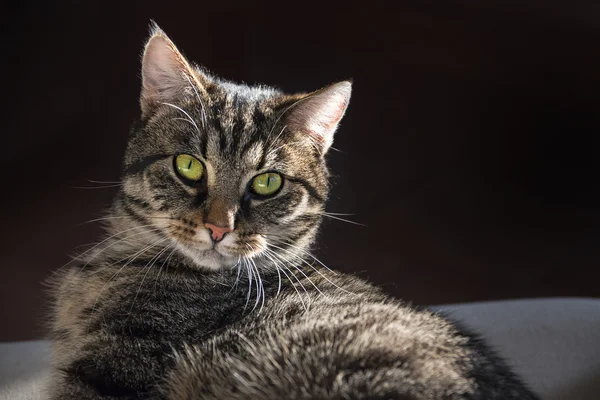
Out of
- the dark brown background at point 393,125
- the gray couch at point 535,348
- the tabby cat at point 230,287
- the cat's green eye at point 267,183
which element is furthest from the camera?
the dark brown background at point 393,125

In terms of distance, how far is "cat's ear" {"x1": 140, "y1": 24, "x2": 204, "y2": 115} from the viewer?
1218 mm

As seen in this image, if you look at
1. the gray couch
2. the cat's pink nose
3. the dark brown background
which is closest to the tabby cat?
the cat's pink nose

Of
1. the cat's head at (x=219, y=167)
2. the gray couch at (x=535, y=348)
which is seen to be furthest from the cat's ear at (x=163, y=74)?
the gray couch at (x=535, y=348)

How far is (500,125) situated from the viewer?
8.23 feet

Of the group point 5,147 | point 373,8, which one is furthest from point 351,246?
point 5,147

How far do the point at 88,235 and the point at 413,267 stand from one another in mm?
1322

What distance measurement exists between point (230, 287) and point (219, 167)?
24cm

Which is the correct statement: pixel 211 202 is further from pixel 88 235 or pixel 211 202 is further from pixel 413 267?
pixel 413 267

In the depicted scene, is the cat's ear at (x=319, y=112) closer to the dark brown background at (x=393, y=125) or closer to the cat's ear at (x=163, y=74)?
the cat's ear at (x=163, y=74)

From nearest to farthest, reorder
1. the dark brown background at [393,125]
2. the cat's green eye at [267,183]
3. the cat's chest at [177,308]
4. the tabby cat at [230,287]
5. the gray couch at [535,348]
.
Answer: the tabby cat at [230,287]
the cat's chest at [177,308]
the cat's green eye at [267,183]
the gray couch at [535,348]
the dark brown background at [393,125]

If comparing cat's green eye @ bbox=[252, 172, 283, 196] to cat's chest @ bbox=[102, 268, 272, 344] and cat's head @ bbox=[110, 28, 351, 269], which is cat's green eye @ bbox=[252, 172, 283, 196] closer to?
cat's head @ bbox=[110, 28, 351, 269]

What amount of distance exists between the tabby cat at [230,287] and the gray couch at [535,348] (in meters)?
0.21

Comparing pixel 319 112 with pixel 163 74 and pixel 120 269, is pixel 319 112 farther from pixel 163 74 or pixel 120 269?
pixel 120 269

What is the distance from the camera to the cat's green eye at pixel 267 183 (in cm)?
123
